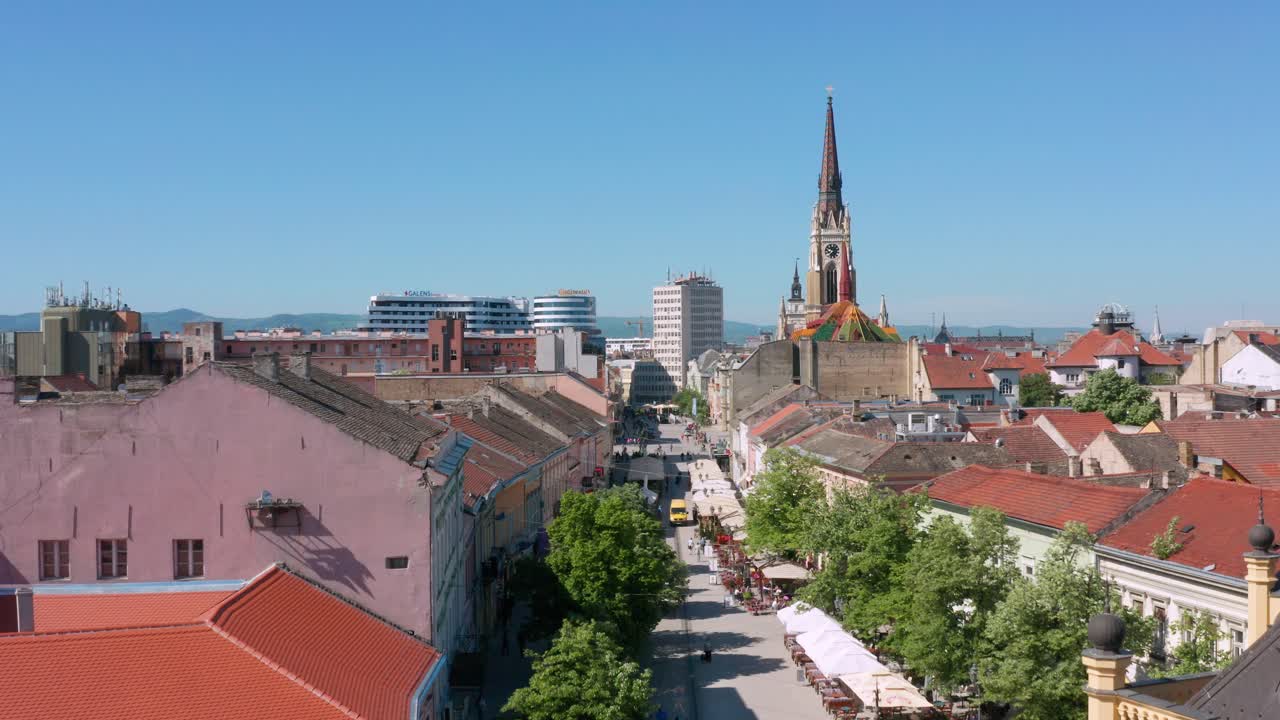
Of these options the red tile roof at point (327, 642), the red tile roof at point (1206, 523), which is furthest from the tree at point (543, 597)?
the red tile roof at point (1206, 523)

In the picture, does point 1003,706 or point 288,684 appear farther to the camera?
point 1003,706

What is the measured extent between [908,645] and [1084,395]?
2873 inches

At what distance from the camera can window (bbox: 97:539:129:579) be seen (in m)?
28.8

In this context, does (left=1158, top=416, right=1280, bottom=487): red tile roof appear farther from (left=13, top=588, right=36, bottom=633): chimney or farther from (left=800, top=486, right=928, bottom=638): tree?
(left=13, top=588, right=36, bottom=633): chimney

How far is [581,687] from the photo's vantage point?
31.4 m

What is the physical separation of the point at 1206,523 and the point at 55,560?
30740mm

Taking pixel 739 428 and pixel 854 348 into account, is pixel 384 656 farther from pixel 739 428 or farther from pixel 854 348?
pixel 854 348

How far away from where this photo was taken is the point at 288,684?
872 inches

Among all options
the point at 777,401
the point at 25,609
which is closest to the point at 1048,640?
the point at 25,609

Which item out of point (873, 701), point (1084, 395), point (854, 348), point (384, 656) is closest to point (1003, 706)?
point (873, 701)

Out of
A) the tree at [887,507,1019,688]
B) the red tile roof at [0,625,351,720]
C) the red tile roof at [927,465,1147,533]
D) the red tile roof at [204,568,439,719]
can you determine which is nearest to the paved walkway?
the tree at [887,507,1019,688]

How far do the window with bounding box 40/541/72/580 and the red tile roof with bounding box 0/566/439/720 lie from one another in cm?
551

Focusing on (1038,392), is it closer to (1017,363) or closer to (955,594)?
(1017,363)

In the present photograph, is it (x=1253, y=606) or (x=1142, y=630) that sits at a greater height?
(x=1253, y=606)
